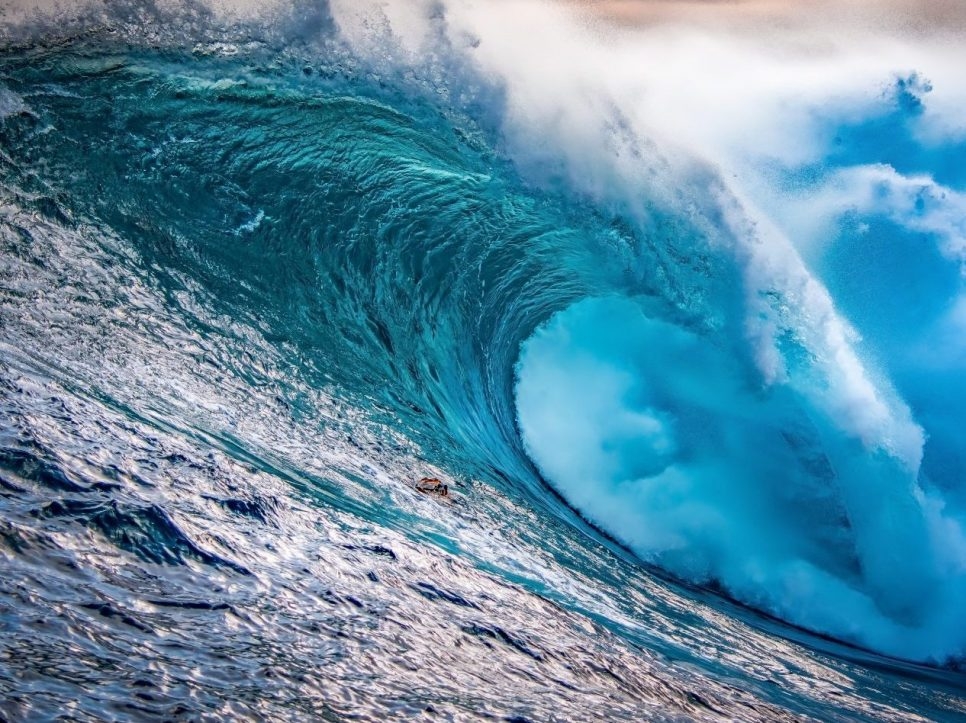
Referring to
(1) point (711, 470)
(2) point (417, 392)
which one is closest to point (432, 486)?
(2) point (417, 392)

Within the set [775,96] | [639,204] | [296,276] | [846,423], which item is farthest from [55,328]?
[775,96]

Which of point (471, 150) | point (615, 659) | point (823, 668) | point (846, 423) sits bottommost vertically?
point (615, 659)

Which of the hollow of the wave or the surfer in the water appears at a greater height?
the hollow of the wave

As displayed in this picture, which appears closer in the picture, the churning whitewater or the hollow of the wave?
the churning whitewater

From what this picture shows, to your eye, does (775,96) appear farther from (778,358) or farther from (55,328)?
(55,328)

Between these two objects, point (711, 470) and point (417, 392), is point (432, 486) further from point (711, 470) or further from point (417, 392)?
point (711, 470)
